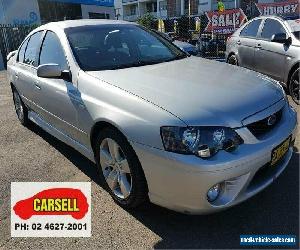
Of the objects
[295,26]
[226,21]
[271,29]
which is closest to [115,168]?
[295,26]

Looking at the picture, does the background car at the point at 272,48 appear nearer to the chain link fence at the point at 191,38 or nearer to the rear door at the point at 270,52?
the rear door at the point at 270,52

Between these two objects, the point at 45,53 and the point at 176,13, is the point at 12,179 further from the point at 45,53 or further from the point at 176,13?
the point at 176,13

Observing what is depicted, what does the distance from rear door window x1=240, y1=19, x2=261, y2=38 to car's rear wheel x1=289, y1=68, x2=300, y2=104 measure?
5.49 ft

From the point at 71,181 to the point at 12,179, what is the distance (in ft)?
2.43

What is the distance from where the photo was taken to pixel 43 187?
3.83 meters

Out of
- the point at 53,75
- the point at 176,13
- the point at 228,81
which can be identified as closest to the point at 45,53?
the point at 53,75

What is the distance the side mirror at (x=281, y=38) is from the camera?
6.33 m

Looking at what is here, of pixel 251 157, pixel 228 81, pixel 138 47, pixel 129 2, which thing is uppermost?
pixel 129 2

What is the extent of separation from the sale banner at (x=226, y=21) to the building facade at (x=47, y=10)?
1300 centimetres

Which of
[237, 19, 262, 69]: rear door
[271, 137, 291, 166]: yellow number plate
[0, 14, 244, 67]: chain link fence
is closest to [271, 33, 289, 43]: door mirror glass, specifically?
[237, 19, 262, 69]: rear door

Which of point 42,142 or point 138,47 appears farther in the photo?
point 42,142

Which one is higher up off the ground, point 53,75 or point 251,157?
point 53,75

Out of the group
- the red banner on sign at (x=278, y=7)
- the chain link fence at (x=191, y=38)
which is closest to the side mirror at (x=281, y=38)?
the chain link fence at (x=191, y=38)

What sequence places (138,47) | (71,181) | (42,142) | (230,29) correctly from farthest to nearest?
(230,29)
(42,142)
(138,47)
(71,181)
